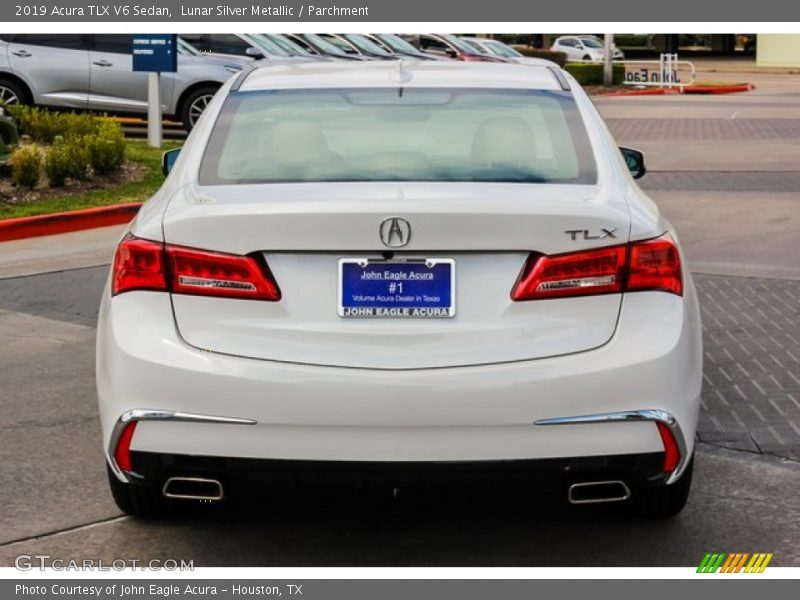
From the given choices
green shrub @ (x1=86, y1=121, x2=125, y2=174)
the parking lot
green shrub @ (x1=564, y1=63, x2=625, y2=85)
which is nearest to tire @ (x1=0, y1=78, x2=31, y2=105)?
green shrub @ (x1=86, y1=121, x2=125, y2=174)

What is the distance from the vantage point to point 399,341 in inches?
171

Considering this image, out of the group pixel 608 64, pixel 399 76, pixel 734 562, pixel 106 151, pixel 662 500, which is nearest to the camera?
pixel 734 562

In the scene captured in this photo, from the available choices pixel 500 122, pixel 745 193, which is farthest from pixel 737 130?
pixel 500 122

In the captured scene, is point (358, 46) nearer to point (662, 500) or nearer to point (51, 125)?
point (51, 125)

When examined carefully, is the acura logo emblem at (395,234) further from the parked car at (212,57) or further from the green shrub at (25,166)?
the parked car at (212,57)

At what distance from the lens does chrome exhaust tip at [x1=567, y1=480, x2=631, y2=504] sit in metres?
4.50

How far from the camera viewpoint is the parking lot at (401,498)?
4.96m

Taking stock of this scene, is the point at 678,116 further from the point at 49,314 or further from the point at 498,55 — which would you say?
the point at 49,314

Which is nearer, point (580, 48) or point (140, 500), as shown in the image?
point (140, 500)

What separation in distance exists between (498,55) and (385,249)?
1341 inches

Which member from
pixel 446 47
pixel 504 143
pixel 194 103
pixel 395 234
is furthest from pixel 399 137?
pixel 446 47

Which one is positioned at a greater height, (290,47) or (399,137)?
(399,137)

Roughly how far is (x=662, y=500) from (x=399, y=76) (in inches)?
71.6

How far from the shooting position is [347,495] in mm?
4488
